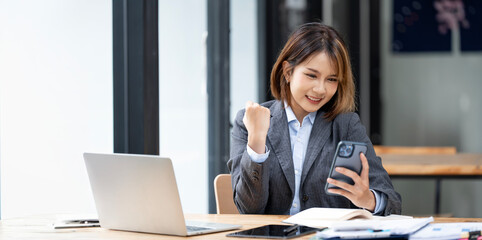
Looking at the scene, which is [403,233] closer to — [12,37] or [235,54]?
[12,37]

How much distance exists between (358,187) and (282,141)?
0.41 metres

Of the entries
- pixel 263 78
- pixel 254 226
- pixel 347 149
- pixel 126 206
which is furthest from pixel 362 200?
pixel 263 78

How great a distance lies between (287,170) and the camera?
2.21 m

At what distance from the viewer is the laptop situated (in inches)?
64.6

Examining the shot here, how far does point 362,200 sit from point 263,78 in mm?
3228

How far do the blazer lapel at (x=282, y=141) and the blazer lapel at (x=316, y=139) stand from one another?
1.7 inches

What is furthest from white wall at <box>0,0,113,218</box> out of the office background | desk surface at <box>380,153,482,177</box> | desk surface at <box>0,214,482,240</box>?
desk surface at <box>380,153,482,177</box>

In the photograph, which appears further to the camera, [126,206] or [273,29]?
[273,29]

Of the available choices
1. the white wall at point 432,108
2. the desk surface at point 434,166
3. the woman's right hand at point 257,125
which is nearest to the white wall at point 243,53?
the desk surface at point 434,166

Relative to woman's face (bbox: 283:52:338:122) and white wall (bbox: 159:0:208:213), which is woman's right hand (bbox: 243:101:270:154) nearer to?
woman's face (bbox: 283:52:338:122)

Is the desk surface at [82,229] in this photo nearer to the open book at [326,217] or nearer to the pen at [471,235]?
the open book at [326,217]

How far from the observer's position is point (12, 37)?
207 cm

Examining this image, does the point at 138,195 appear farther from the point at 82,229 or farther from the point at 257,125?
the point at 257,125

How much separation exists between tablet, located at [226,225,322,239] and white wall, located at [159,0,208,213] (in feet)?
4.39
